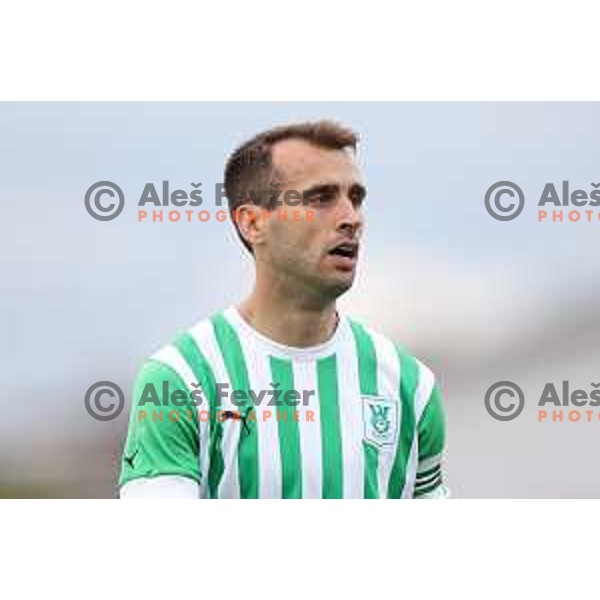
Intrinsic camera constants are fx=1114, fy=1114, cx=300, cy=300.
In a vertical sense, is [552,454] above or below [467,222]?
below

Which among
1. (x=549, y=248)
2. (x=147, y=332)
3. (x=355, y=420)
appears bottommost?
(x=355, y=420)

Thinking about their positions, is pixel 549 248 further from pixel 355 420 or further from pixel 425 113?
pixel 355 420

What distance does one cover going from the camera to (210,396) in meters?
3.07

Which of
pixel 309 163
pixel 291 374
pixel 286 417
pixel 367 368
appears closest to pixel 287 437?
pixel 286 417

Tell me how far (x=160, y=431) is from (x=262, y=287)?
1.59ft

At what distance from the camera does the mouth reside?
122 inches

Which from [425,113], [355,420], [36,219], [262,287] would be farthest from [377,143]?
[36,219]

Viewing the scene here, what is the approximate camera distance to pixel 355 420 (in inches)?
123

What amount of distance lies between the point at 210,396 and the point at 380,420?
48 centimetres
